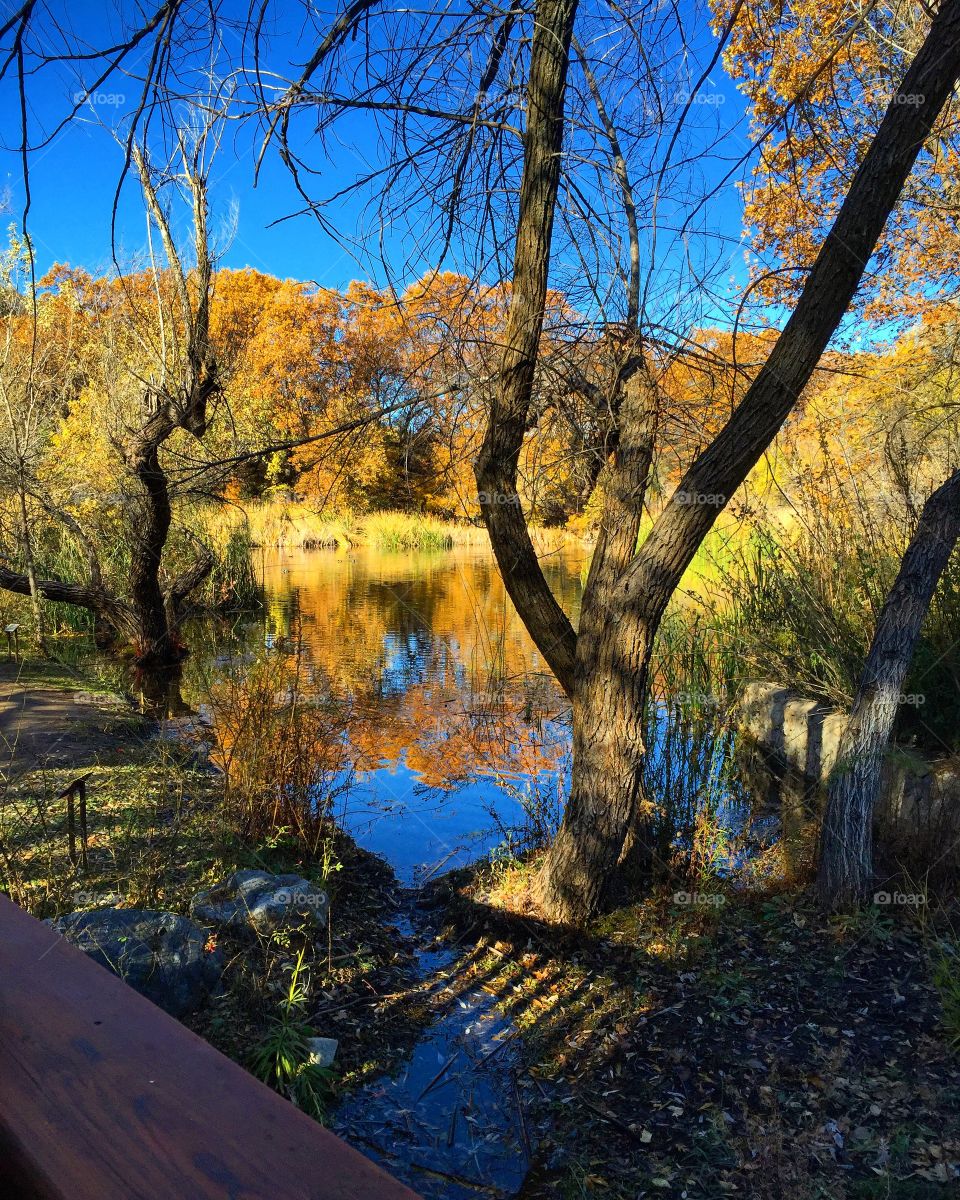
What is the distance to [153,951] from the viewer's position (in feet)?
10.2

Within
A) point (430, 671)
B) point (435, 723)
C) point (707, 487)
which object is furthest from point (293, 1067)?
Result: point (430, 671)

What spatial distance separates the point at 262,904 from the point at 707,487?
2.58m

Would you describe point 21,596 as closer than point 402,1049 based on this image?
No

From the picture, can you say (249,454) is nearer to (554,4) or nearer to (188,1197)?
(554,4)

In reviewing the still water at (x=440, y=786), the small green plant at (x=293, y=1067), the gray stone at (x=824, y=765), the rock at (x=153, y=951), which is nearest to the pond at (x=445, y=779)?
the still water at (x=440, y=786)

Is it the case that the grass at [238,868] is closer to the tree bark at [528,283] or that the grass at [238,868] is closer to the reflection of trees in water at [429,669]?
the reflection of trees in water at [429,669]

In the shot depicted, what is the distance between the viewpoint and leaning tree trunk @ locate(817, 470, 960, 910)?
3.52m

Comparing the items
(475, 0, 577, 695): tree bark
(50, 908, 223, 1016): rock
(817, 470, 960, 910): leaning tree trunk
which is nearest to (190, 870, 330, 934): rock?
(50, 908, 223, 1016): rock

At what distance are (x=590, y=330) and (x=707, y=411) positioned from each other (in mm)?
799

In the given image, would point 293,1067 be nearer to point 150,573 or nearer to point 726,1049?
point 726,1049

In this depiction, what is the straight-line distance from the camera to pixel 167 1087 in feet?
2.53

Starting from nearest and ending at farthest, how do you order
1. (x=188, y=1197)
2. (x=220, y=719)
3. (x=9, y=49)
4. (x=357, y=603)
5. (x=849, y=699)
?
1. (x=188, y=1197)
2. (x=9, y=49)
3. (x=849, y=699)
4. (x=220, y=719)
5. (x=357, y=603)

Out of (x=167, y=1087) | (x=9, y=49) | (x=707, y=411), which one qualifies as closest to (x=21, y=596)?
(x=707, y=411)

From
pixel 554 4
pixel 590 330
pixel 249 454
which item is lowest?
pixel 249 454
